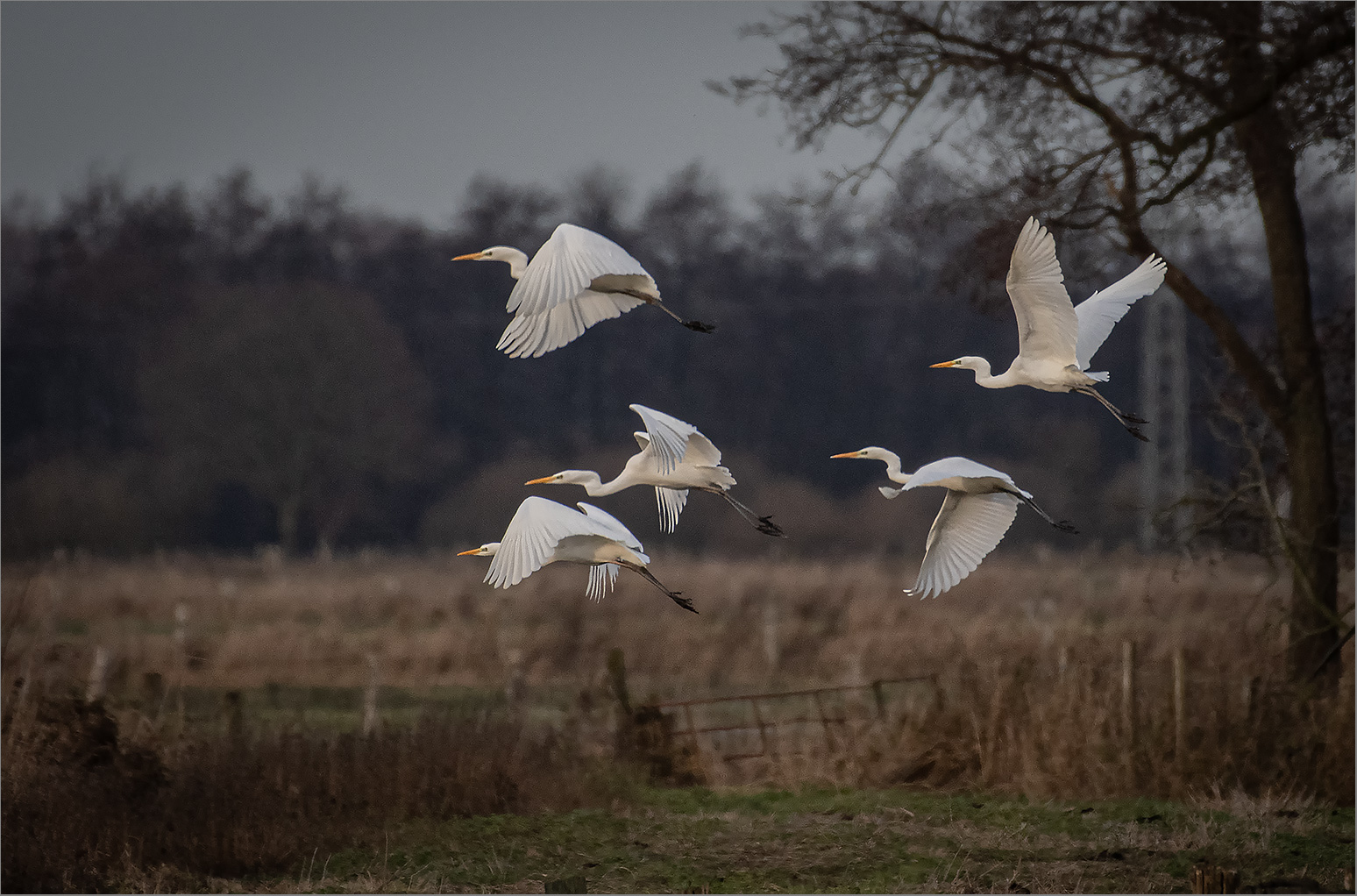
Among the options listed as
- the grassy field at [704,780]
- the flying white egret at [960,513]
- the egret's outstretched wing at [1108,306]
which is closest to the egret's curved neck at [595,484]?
the flying white egret at [960,513]

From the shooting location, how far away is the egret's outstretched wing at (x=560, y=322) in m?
4.46

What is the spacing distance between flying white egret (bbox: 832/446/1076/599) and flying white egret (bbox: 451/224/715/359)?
2.86 ft

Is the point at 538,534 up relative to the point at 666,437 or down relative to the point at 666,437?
down

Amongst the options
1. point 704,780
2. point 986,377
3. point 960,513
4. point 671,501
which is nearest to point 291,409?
point 704,780

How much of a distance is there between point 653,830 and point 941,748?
112 inches

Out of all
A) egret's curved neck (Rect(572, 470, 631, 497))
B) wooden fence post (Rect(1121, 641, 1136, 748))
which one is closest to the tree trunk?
wooden fence post (Rect(1121, 641, 1136, 748))

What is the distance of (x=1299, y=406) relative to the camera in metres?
11.3

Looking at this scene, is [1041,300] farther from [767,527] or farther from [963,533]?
[767,527]

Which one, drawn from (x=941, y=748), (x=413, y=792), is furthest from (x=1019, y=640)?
(x=413, y=792)

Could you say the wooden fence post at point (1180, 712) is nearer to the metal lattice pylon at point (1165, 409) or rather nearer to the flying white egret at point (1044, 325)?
the flying white egret at point (1044, 325)

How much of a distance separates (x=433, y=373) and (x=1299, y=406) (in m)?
27.7

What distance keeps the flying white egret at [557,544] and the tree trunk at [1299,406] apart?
27.1 feet

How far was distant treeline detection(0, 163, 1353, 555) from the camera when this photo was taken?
3278cm

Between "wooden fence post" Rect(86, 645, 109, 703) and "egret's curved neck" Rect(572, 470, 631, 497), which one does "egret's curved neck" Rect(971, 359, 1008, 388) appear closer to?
"egret's curved neck" Rect(572, 470, 631, 497)
